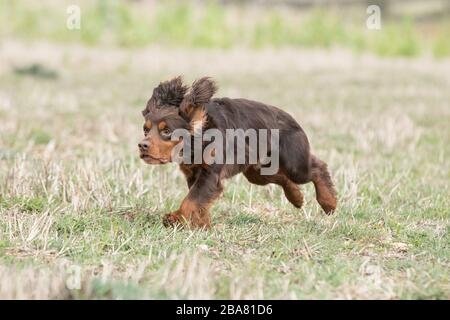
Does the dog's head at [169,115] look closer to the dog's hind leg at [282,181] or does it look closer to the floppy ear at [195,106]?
the floppy ear at [195,106]

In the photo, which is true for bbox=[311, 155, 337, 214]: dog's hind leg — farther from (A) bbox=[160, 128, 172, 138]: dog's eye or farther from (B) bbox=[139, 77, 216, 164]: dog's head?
(A) bbox=[160, 128, 172, 138]: dog's eye

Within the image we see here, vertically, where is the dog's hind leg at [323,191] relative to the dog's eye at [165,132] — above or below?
below

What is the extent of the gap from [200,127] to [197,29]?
19810 mm

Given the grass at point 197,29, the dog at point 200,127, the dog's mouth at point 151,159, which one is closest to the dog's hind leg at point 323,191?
the dog at point 200,127

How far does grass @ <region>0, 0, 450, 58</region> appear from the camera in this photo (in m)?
23.0

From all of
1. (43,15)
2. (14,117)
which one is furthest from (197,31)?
(14,117)

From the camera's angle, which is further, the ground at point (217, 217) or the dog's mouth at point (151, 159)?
the dog's mouth at point (151, 159)

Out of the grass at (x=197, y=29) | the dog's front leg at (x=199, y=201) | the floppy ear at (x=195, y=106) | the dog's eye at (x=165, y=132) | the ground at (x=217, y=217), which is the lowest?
the ground at (x=217, y=217)

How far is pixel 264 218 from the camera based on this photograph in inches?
232

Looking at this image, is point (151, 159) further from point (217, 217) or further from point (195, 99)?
point (217, 217)

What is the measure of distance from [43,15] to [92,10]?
Answer: 1.64 m

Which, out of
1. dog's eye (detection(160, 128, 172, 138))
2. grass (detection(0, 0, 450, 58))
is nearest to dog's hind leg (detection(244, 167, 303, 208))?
dog's eye (detection(160, 128, 172, 138))

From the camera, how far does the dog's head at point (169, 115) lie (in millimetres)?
5102

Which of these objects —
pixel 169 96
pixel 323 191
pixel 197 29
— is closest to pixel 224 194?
pixel 323 191
